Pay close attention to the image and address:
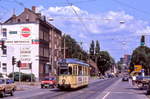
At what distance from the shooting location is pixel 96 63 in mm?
161000

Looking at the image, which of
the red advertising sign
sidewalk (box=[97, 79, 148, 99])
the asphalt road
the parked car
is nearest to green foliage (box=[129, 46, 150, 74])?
the red advertising sign

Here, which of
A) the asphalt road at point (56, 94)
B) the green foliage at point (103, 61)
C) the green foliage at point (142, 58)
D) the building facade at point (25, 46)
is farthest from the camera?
the green foliage at point (103, 61)

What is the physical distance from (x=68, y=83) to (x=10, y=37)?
Answer: 36277mm

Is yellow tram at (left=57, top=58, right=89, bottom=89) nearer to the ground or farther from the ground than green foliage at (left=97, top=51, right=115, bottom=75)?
nearer to the ground

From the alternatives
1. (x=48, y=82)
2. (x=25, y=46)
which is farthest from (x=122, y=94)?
(x=25, y=46)

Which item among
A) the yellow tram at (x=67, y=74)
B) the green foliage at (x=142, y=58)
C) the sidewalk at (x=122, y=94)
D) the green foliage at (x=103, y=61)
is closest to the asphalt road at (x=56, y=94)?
the sidewalk at (x=122, y=94)

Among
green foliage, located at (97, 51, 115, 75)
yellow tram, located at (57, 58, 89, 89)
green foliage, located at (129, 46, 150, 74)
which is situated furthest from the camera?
green foliage, located at (97, 51, 115, 75)

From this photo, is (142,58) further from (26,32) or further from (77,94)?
(77,94)

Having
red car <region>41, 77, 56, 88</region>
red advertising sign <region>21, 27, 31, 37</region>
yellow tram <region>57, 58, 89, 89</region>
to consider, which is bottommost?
red car <region>41, 77, 56, 88</region>

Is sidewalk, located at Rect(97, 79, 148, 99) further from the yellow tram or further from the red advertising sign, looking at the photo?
the red advertising sign

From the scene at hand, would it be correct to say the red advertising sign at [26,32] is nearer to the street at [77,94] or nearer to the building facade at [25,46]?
the building facade at [25,46]

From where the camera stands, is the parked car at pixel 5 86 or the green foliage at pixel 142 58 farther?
the green foliage at pixel 142 58

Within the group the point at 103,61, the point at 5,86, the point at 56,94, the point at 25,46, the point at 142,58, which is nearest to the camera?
the point at 5,86

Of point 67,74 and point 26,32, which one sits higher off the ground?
point 26,32
